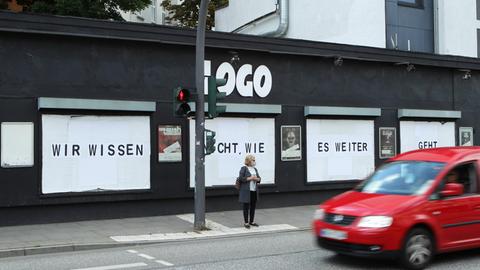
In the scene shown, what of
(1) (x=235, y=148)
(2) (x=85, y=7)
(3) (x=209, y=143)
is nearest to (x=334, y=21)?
(2) (x=85, y=7)

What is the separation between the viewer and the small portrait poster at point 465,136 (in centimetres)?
2109

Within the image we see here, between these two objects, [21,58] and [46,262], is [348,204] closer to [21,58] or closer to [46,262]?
[46,262]

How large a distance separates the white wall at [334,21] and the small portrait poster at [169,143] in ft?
38.1

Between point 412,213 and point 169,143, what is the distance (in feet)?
27.7

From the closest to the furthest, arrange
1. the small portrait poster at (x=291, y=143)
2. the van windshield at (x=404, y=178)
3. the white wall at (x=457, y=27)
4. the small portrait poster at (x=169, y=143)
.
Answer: the van windshield at (x=404, y=178)
the small portrait poster at (x=169, y=143)
the small portrait poster at (x=291, y=143)
the white wall at (x=457, y=27)

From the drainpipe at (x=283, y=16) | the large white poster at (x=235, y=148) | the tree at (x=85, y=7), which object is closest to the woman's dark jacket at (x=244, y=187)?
the large white poster at (x=235, y=148)

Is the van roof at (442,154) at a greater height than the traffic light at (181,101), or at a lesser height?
lesser

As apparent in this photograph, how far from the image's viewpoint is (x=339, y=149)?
59.8ft

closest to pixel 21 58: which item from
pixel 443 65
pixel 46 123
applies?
pixel 46 123

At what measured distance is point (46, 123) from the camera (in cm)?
1378

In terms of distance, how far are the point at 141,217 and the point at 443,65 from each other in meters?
12.2

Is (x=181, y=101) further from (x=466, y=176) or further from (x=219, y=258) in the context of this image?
(x=466, y=176)

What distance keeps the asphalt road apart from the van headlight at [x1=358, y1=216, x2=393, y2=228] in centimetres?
82

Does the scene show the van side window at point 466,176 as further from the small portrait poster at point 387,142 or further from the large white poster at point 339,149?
the small portrait poster at point 387,142
